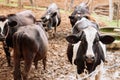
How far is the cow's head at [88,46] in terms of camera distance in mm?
5250

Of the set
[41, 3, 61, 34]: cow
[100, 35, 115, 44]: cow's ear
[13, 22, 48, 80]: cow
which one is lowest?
[41, 3, 61, 34]: cow

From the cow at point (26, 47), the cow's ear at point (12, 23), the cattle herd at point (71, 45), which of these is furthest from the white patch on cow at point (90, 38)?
the cow's ear at point (12, 23)

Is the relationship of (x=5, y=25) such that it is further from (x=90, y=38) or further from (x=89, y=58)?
(x=89, y=58)

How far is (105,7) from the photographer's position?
875 inches

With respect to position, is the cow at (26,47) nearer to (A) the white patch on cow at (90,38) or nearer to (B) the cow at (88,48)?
(B) the cow at (88,48)

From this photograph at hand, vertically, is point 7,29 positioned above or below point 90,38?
below

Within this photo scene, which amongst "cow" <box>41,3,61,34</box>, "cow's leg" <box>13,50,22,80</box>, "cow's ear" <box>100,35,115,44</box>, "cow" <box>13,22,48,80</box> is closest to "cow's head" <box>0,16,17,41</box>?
"cow" <box>13,22,48,80</box>

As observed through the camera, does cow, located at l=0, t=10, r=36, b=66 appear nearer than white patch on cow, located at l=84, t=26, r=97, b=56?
No

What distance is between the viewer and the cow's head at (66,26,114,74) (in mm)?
5250

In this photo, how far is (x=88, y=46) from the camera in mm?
5297

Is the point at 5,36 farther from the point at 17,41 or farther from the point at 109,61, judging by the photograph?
the point at 109,61

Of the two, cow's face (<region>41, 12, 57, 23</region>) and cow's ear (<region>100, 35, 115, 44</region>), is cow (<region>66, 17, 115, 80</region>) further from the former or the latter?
cow's face (<region>41, 12, 57, 23</region>)

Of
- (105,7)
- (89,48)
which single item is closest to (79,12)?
(89,48)

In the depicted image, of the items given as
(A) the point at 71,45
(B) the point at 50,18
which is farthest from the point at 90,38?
(B) the point at 50,18
